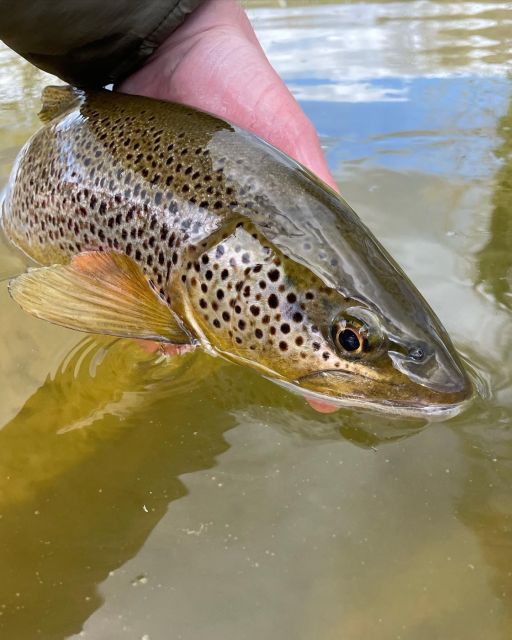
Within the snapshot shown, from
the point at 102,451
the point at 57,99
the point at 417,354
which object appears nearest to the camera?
the point at 417,354

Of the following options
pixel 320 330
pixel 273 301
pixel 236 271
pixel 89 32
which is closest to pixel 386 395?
pixel 320 330

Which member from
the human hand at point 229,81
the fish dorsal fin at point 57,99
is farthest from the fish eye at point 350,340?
the fish dorsal fin at point 57,99

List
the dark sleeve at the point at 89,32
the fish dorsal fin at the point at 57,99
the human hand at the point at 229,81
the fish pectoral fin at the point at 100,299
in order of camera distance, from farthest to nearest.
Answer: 1. the fish dorsal fin at the point at 57,99
2. the dark sleeve at the point at 89,32
3. the human hand at the point at 229,81
4. the fish pectoral fin at the point at 100,299

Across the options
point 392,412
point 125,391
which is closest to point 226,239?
point 392,412

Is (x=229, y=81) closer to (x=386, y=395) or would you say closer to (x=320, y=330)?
(x=320, y=330)

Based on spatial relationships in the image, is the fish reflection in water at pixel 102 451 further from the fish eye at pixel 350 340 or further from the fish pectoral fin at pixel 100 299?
the fish eye at pixel 350 340

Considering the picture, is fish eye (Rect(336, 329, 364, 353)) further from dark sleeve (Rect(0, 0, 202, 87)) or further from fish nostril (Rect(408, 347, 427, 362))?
dark sleeve (Rect(0, 0, 202, 87))
